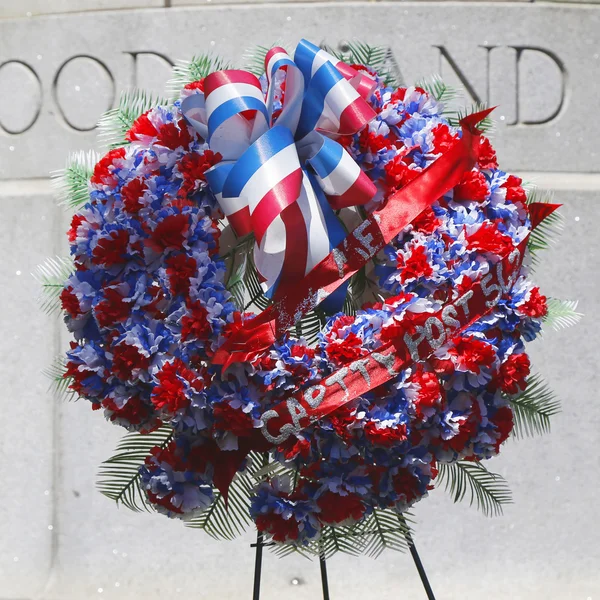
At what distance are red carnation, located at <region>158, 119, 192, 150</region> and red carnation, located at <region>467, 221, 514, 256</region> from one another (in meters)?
0.62

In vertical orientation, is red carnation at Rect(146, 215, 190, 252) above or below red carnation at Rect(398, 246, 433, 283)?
above

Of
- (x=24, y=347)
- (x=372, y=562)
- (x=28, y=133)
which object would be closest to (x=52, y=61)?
(x=28, y=133)

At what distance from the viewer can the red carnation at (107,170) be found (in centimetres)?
187

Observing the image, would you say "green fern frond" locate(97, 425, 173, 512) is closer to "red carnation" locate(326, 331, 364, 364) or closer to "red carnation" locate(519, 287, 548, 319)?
"red carnation" locate(326, 331, 364, 364)

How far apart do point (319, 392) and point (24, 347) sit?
2.03 meters

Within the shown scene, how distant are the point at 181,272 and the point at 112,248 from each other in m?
0.16

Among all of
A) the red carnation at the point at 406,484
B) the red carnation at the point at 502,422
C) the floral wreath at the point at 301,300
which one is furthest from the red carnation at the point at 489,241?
the red carnation at the point at 406,484

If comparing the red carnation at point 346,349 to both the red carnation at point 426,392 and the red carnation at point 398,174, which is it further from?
the red carnation at point 398,174

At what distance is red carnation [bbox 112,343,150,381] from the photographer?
1728 mm

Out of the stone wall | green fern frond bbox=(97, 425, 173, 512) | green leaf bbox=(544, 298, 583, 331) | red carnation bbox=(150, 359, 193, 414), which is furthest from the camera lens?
the stone wall

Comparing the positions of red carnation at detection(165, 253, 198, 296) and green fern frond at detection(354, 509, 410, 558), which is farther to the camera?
green fern frond at detection(354, 509, 410, 558)

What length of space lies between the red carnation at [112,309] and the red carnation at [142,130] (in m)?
0.36

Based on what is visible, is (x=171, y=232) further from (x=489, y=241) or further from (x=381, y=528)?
(x=381, y=528)

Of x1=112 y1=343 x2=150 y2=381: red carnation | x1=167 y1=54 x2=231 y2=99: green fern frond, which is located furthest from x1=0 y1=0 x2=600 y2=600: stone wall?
x1=112 y1=343 x2=150 y2=381: red carnation
